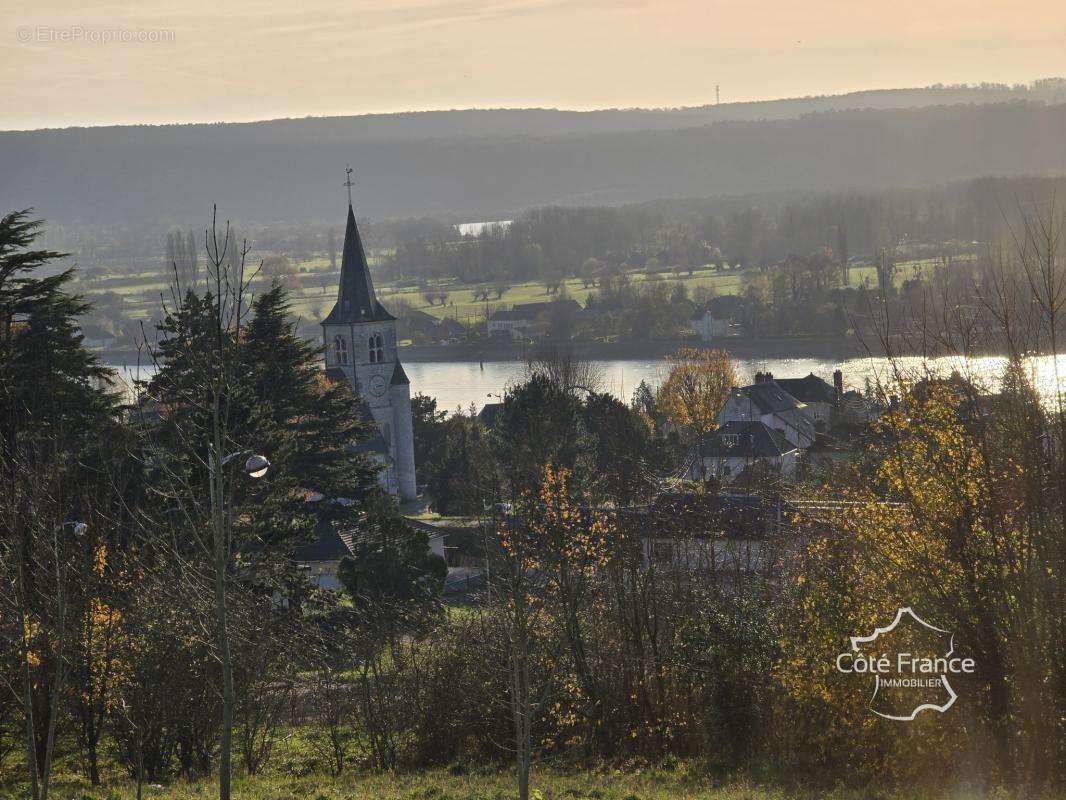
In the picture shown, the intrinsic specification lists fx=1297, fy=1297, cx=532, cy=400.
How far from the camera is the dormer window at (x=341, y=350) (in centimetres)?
4394

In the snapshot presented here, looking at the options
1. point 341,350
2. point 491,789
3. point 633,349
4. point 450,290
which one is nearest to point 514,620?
point 491,789

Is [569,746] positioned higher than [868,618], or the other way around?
[868,618]

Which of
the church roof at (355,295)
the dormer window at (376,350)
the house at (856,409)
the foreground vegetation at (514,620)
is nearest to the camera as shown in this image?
the foreground vegetation at (514,620)

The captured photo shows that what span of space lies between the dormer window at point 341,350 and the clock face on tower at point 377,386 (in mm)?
1233

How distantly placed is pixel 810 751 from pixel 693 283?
111547 millimetres

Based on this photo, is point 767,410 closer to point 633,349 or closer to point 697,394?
point 697,394

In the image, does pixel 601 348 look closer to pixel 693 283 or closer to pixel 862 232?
pixel 693 283

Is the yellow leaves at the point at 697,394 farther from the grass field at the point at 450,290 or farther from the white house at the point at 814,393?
the grass field at the point at 450,290

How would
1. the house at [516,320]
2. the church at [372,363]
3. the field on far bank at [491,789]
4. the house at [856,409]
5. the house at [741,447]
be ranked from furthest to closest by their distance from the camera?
the house at [516,320], the church at [372,363], the house at [856,409], the house at [741,447], the field on far bank at [491,789]

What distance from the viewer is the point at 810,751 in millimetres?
11297

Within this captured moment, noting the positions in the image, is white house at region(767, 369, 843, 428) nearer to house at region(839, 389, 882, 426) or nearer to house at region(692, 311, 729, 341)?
house at region(839, 389, 882, 426)

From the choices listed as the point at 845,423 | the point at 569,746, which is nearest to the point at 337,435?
the point at 569,746

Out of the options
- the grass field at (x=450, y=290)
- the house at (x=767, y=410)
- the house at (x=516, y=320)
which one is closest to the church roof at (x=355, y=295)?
the house at (x=767, y=410)

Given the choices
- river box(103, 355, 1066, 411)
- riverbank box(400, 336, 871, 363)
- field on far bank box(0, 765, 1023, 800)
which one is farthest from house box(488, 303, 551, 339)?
field on far bank box(0, 765, 1023, 800)
